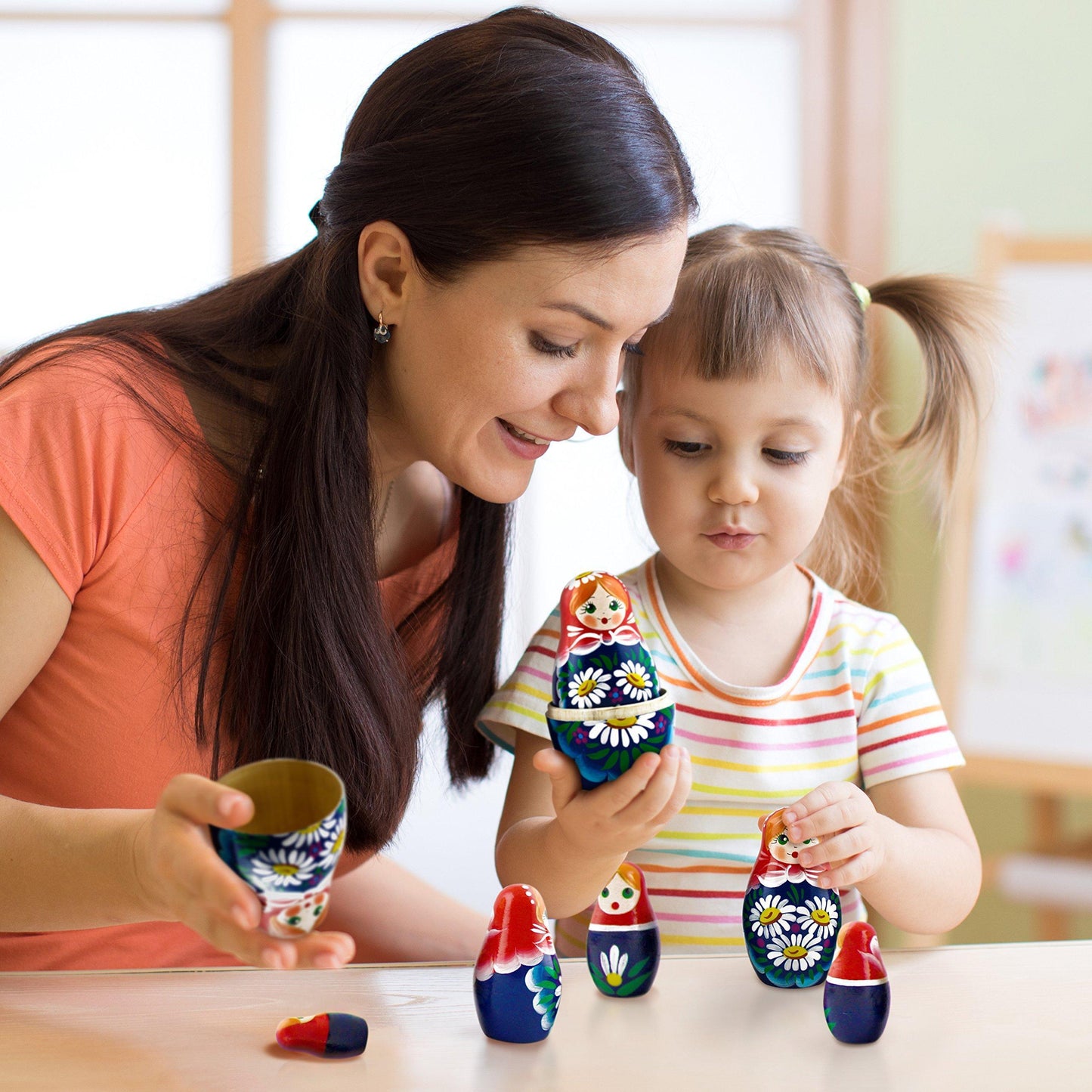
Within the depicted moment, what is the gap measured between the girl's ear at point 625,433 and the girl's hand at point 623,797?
0.36 m

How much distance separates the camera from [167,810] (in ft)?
2.00

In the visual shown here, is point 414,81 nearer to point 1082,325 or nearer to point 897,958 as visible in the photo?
point 897,958

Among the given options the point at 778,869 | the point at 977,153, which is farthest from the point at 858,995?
the point at 977,153

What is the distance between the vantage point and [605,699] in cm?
76

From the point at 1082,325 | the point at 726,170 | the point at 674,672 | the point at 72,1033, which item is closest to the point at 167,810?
the point at 72,1033

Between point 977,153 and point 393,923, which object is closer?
point 393,923

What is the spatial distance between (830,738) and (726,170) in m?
1.90

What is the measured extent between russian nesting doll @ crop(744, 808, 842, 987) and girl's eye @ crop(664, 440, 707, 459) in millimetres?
312

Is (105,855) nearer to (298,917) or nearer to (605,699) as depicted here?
(298,917)

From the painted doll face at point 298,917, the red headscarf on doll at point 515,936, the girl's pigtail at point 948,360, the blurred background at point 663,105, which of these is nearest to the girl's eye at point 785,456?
the girl's pigtail at point 948,360

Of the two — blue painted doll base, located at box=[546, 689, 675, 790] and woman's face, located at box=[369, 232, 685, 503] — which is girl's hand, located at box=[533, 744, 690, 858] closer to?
blue painted doll base, located at box=[546, 689, 675, 790]

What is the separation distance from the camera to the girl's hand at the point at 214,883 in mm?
577

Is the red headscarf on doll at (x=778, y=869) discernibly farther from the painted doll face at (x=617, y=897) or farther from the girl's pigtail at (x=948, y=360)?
the girl's pigtail at (x=948, y=360)

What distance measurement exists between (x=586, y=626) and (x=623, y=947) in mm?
201
